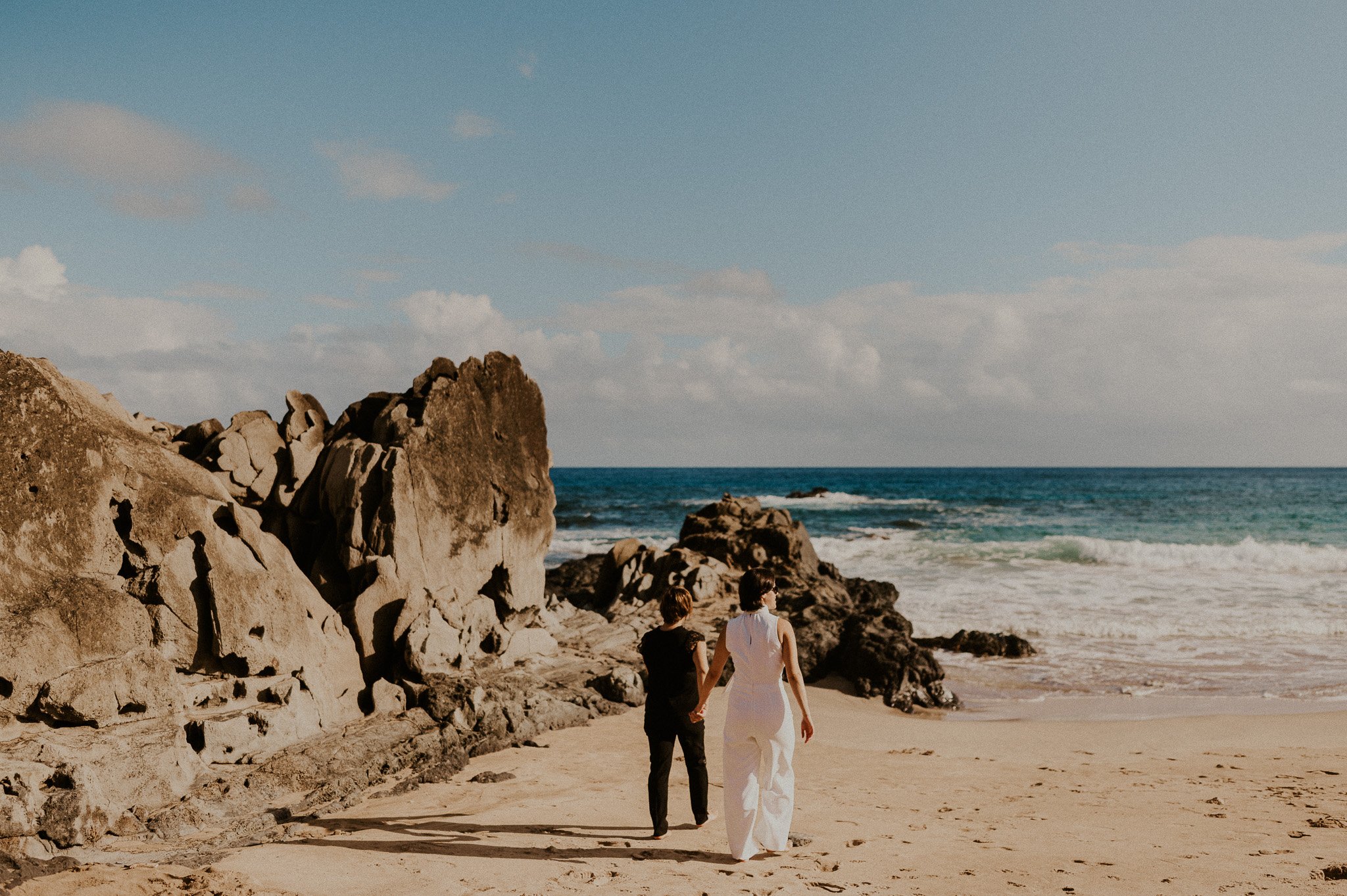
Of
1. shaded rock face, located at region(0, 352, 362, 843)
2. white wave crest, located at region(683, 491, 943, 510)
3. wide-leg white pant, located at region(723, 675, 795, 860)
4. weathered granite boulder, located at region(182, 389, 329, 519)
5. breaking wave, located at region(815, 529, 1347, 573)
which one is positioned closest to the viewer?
wide-leg white pant, located at region(723, 675, 795, 860)

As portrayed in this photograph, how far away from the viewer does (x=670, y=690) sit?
574cm

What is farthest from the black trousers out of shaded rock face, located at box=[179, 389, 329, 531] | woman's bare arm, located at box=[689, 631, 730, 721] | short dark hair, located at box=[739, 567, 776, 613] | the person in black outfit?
shaded rock face, located at box=[179, 389, 329, 531]

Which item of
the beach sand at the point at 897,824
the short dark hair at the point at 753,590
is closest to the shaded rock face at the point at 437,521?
the beach sand at the point at 897,824

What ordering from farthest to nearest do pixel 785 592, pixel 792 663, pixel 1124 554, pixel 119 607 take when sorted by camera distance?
pixel 1124 554 → pixel 785 592 → pixel 119 607 → pixel 792 663

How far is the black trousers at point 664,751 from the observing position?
5.70 m

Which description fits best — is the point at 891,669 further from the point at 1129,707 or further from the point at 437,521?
the point at 437,521

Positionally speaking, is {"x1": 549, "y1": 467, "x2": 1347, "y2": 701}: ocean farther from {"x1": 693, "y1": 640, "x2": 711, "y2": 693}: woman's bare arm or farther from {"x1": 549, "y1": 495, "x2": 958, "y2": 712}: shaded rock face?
{"x1": 693, "y1": 640, "x2": 711, "y2": 693}: woman's bare arm

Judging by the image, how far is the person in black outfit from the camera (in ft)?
18.6

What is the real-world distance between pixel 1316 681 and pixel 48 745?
14413 millimetres

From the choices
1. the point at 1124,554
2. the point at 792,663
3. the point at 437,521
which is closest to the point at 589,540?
the point at 1124,554

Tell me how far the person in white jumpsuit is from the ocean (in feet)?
24.2

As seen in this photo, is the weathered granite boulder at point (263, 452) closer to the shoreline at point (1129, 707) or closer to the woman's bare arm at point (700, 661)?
the woman's bare arm at point (700, 661)

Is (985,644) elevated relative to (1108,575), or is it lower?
lower

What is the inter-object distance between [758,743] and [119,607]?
4.81 metres
